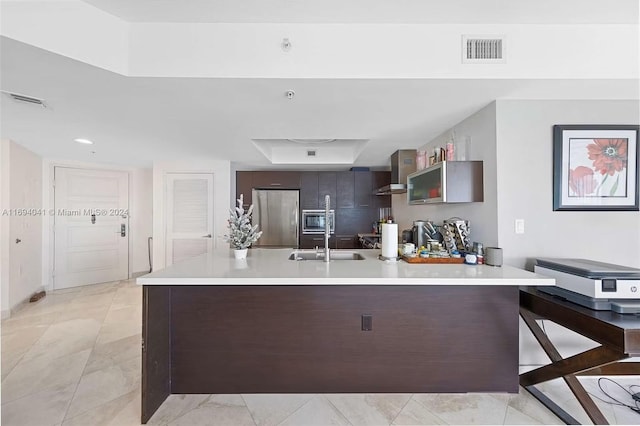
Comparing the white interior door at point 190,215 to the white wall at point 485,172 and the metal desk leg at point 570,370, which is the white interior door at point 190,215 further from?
the metal desk leg at point 570,370

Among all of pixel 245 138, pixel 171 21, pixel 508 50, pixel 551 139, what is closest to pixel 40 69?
pixel 171 21

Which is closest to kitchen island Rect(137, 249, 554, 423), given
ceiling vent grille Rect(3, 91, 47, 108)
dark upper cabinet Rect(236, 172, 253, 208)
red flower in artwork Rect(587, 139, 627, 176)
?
red flower in artwork Rect(587, 139, 627, 176)

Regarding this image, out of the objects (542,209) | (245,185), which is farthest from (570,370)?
(245,185)

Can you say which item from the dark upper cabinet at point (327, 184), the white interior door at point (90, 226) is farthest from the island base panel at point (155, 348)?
the white interior door at point (90, 226)

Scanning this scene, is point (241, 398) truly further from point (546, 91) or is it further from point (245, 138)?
point (546, 91)

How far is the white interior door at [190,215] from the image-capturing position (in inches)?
169

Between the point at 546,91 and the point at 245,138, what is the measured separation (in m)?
2.68

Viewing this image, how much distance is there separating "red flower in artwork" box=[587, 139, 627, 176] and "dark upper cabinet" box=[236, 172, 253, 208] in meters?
4.14

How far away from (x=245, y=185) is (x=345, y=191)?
174cm

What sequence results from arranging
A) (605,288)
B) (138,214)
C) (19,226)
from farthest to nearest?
(138,214), (19,226), (605,288)

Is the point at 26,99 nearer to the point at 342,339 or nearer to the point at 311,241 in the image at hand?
the point at 342,339

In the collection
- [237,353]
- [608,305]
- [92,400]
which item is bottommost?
[92,400]

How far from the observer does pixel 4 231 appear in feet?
10.1

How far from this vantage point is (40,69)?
61.1 inches
